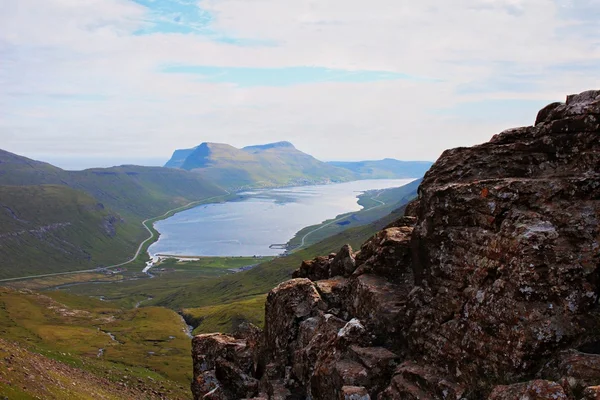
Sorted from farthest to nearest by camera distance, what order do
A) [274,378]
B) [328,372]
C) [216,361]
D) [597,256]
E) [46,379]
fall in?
1. [46,379]
2. [216,361]
3. [274,378]
4. [328,372]
5. [597,256]

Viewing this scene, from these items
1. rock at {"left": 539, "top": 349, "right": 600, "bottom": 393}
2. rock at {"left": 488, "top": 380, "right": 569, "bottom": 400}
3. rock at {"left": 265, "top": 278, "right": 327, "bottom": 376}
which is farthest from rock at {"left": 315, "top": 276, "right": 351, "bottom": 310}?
rock at {"left": 539, "top": 349, "right": 600, "bottom": 393}

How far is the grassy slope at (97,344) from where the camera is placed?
67.2 meters

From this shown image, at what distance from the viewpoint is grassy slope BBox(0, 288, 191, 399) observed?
67.2 m

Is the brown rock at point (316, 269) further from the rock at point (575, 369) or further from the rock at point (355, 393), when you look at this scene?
the rock at point (575, 369)

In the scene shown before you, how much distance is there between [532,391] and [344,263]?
72.7 feet

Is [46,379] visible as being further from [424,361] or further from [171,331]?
[171,331]

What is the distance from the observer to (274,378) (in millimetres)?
31844

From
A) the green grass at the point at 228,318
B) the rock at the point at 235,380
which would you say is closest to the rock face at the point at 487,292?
the rock at the point at 235,380

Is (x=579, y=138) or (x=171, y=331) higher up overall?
(x=579, y=138)

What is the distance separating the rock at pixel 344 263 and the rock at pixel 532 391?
19.3m

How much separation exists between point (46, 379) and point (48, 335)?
9448 cm

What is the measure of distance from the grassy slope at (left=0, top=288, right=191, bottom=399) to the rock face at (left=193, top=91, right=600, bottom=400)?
3826 centimetres

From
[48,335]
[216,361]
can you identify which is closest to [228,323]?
[48,335]

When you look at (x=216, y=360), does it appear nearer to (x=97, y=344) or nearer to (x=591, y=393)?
(x=591, y=393)
